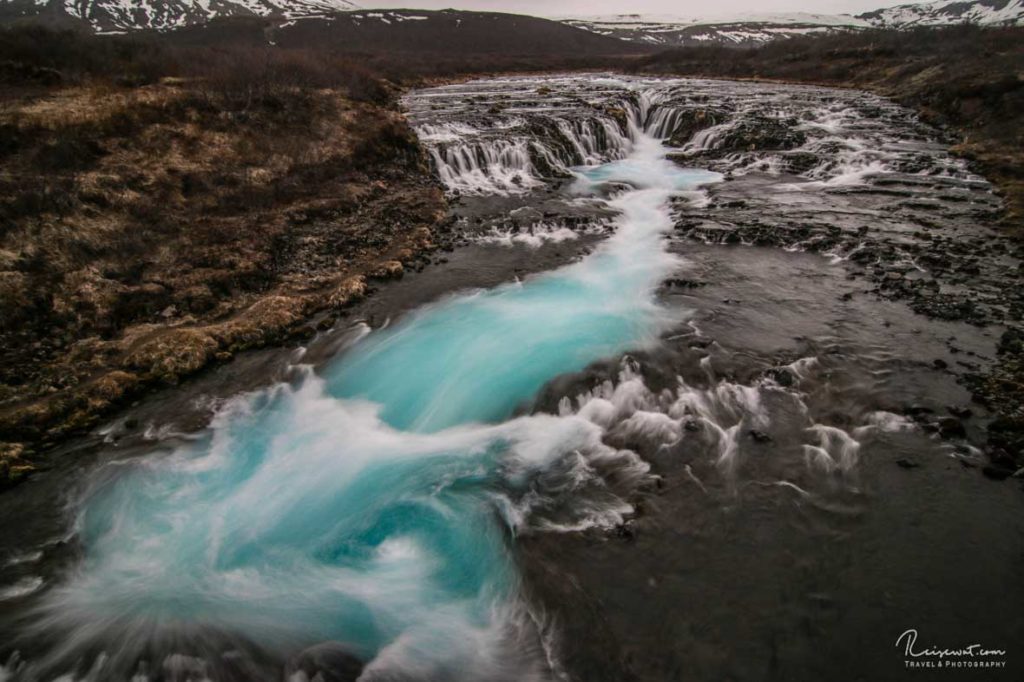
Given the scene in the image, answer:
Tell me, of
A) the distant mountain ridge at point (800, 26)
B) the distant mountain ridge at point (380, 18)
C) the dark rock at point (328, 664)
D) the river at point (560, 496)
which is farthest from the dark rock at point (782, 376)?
the distant mountain ridge at point (800, 26)

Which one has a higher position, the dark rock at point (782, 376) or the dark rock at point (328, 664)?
the dark rock at point (782, 376)

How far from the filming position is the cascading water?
6.20m

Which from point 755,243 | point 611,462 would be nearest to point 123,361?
point 611,462

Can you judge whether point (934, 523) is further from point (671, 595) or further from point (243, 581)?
point (243, 581)

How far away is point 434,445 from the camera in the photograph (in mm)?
9297

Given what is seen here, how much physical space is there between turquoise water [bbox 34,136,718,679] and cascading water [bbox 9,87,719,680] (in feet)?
0.09

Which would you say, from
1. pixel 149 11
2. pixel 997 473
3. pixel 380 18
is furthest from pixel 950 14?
pixel 149 11

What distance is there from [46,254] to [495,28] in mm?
126831

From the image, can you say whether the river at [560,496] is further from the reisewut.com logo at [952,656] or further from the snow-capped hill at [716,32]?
the snow-capped hill at [716,32]

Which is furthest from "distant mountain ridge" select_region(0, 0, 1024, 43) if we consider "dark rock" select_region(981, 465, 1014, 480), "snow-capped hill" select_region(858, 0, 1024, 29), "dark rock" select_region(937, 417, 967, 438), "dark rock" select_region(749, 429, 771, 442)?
"dark rock" select_region(981, 465, 1014, 480)

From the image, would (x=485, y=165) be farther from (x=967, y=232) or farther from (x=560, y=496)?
(x=560, y=496)

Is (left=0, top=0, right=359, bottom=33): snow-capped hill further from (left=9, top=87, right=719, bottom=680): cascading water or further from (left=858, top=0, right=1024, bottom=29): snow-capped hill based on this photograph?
(left=858, top=0, right=1024, bottom=29): snow-capped hill

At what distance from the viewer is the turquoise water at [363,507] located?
6.34 meters

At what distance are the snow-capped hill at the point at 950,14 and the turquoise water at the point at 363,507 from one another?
160606 mm
